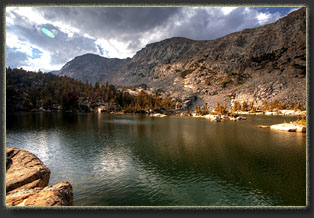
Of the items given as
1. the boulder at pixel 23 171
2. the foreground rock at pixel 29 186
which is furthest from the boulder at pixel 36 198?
the boulder at pixel 23 171

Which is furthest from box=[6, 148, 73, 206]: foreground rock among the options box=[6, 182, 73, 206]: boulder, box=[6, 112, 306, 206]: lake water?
box=[6, 112, 306, 206]: lake water

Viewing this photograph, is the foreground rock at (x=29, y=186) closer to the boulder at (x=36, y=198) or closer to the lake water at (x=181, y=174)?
the boulder at (x=36, y=198)

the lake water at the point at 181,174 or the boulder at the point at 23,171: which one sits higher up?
the boulder at the point at 23,171

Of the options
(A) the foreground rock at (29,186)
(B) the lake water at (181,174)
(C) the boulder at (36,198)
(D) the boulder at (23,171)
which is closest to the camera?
(C) the boulder at (36,198)

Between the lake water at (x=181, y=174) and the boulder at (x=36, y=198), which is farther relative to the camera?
the lake water at (x=181, y=174)

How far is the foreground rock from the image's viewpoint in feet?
36.0

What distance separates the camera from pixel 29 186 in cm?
1412

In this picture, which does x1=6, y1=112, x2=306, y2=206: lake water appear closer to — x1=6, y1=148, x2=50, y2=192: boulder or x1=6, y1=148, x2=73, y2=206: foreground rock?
x1=6, y1=148, x2=73, y2=206: foreground rock

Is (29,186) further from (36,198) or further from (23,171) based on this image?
(36,198)

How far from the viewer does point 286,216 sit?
412 inches

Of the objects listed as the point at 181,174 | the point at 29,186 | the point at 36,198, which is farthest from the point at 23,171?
the point at 181,174

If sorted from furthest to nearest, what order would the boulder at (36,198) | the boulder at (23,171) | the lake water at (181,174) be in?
1. the lake water at (181,174)
2. the boulder at (23,171)
3. the boulder at (36,198)

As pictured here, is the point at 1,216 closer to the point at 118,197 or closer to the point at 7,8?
the point at 118,197

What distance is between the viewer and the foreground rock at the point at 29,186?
11.0m
